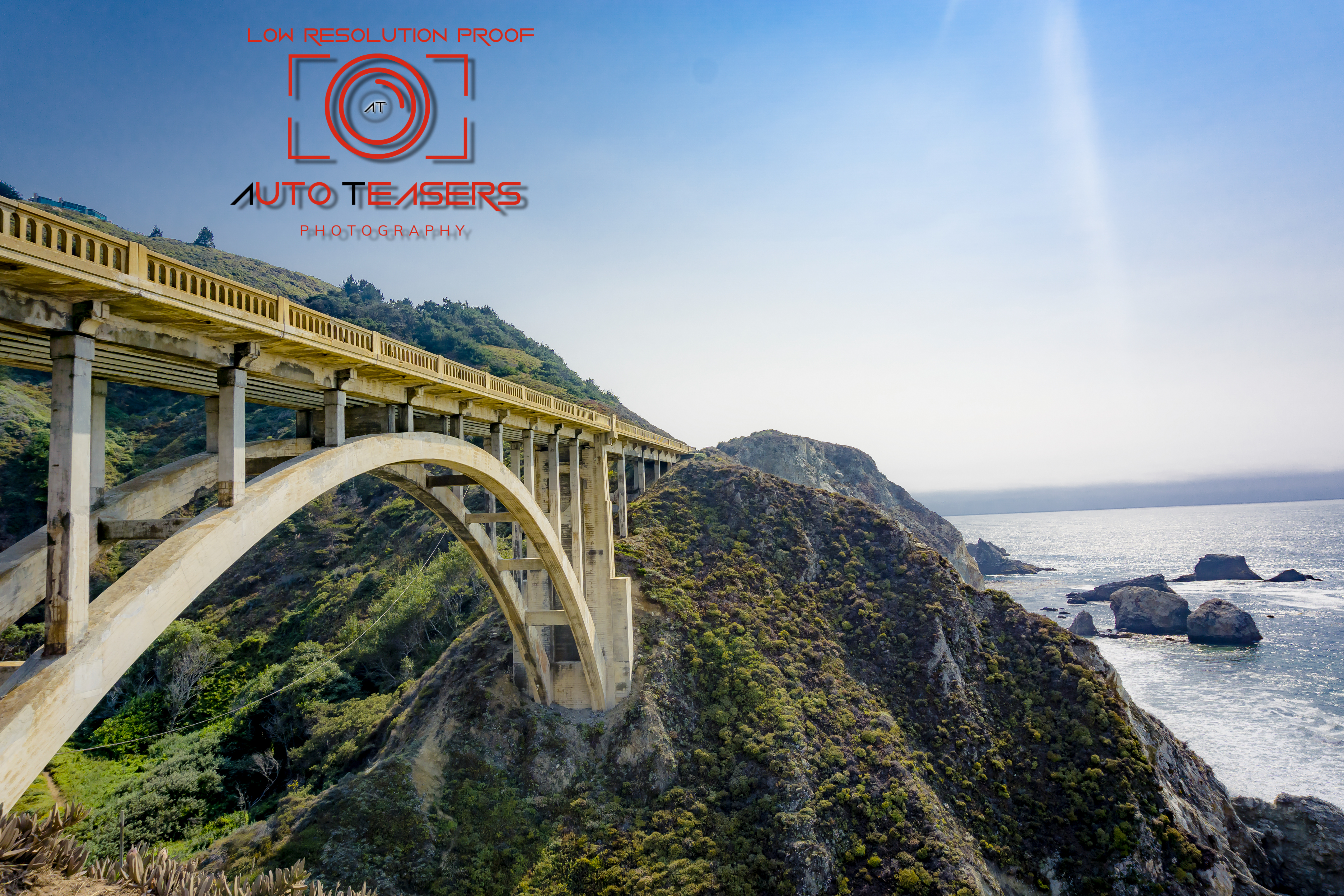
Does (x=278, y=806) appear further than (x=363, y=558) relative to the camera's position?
No

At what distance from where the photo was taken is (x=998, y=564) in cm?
12694

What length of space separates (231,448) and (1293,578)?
441 ft

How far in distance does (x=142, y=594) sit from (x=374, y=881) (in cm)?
1566

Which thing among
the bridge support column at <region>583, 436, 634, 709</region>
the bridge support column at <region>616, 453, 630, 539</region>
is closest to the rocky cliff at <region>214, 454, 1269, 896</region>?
the bridge support column at <region>583, 436, 634, 709</region>

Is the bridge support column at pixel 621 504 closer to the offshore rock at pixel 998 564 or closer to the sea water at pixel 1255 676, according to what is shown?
the sea water at pixel 1255 676

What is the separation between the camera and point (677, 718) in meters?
26.4

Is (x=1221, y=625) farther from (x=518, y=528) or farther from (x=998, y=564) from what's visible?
(x=518, y=528)

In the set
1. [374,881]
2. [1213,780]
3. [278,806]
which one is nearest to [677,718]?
[374,881]

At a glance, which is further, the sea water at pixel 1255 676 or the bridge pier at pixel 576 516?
the sea water at pixel 1255 676

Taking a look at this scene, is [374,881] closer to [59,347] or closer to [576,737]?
[576,737]

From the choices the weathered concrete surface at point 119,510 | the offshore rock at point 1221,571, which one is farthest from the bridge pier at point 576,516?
the offshore rock at point 1221,571

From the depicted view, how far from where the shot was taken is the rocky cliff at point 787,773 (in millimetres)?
20703

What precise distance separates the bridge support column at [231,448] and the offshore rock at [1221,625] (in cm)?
8356

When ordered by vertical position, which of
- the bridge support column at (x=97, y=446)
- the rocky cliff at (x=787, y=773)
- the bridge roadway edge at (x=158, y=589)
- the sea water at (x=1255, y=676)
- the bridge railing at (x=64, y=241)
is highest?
the bridge railing at (x=64, y=241)
